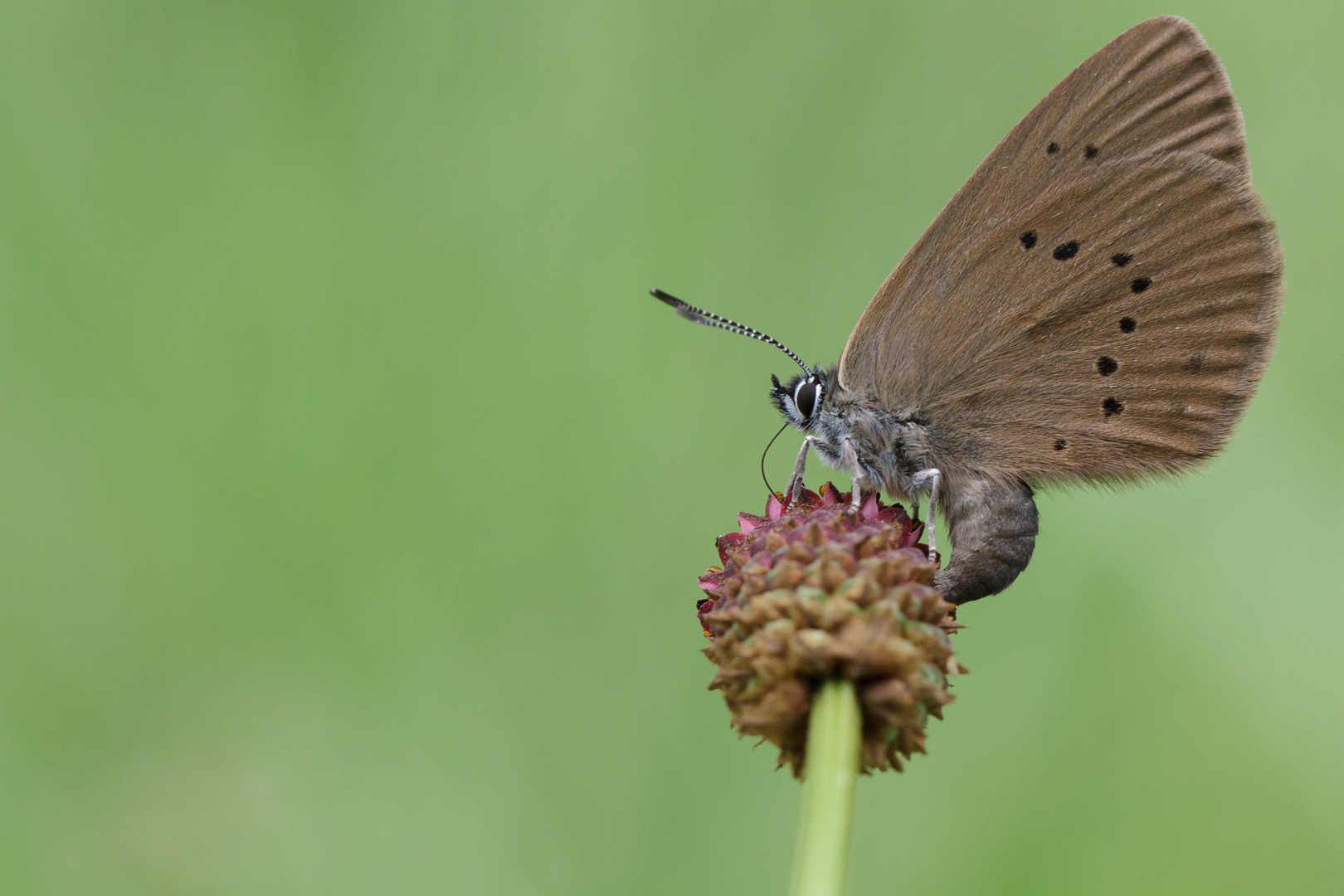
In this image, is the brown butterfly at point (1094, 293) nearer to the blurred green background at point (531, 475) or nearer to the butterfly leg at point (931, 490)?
the butterfly leg at point (931, 490)

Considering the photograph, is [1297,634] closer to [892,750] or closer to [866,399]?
[866,399]

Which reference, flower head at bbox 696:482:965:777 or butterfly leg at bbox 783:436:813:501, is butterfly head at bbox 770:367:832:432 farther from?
flower head at bbox 696:482:965:777

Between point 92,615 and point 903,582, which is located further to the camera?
point 92,615

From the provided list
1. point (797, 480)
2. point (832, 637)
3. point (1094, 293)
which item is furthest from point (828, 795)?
point (1094, 293)

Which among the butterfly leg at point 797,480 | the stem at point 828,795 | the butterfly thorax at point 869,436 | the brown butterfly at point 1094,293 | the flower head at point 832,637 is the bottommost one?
the stem at point 828,795

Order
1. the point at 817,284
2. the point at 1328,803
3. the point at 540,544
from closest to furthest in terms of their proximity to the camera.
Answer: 1. the point at 1328,803
2. the point at 540,544
3. the point at 817,284

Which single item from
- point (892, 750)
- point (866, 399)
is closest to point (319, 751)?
point (866, 399)

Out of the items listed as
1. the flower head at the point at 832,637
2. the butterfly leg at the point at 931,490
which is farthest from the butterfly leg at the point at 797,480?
the flower head at the point at 832,637
